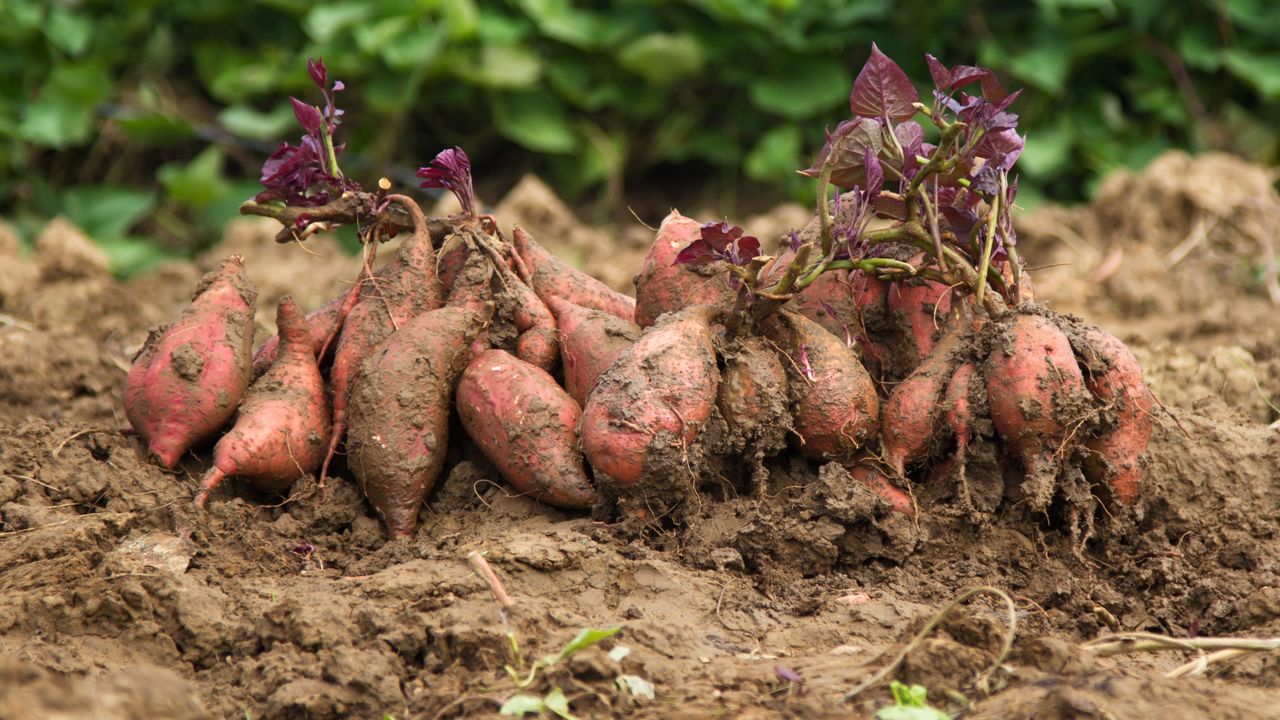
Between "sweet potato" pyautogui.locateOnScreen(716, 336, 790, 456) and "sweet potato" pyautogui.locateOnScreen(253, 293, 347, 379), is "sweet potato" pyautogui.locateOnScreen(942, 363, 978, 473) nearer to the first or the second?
"sweet potato" pyautogui.locateOnScreen(716, 336, 790, 456)

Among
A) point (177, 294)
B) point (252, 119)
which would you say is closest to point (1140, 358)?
point (177, 294)

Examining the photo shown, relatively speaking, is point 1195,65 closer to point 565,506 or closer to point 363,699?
point 565,506

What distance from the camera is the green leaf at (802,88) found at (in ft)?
22.4

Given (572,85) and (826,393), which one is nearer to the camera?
(826,393)

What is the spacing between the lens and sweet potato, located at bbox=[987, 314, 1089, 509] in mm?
2586

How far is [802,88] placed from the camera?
273 inches

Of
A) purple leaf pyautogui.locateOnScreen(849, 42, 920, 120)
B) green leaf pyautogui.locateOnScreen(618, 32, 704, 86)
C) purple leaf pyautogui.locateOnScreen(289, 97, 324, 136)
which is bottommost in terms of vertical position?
green leaf pyautogui.locateOnScreen(618, 32, 704, 86)

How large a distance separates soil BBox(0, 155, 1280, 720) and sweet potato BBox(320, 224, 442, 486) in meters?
0.34

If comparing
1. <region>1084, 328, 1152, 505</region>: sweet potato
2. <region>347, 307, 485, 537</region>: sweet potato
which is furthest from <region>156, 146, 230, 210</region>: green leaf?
<region>1084, 328, 1152, 505</region>: sweet potato

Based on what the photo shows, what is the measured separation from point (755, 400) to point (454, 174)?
94 cm

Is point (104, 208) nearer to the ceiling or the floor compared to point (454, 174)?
nearer to the floor

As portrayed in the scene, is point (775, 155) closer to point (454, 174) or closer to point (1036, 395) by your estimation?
point (454, 174)

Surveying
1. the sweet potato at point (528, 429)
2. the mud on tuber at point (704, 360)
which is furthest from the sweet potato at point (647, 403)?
the sweet potato at point (528, 429)

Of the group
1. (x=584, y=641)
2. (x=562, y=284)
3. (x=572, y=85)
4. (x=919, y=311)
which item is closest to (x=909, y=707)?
(x=584, y=641)
